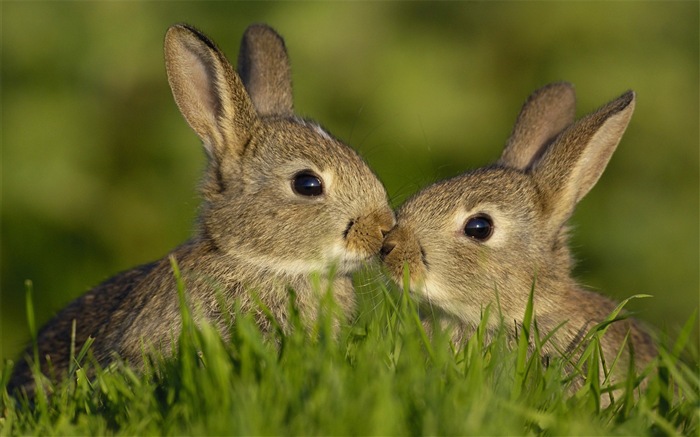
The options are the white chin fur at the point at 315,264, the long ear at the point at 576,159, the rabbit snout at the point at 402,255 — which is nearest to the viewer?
the rabbit snout at the point at 402,255

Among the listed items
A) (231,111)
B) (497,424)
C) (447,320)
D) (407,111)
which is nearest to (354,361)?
(497,424)

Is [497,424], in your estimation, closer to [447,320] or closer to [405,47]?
[447,320]

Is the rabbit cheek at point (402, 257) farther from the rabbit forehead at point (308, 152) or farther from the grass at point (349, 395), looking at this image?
the grass at point (349, 395)

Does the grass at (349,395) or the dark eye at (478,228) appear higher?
the dark eye at (478,228)

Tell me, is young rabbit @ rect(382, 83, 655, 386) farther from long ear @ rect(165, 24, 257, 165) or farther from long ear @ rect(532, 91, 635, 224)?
long ear @ rect(165, 24, 257, 165)

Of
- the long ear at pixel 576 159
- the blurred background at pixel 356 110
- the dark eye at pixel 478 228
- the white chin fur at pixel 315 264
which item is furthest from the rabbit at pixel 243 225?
the blurred background at pixel 356 110

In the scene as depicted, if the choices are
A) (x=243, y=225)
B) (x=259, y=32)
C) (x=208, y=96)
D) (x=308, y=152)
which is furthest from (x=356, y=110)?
(x=243, y=225)
